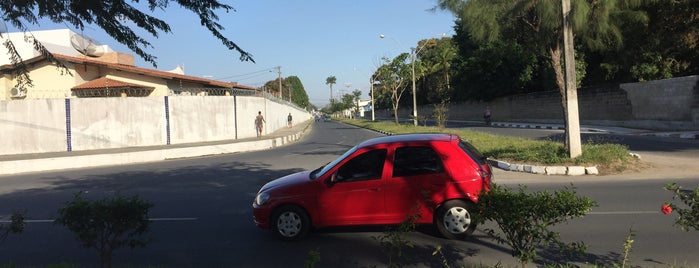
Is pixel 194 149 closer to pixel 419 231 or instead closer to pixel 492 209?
pixel 419 231

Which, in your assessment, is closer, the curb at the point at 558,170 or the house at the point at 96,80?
the curb at the point at 558,170

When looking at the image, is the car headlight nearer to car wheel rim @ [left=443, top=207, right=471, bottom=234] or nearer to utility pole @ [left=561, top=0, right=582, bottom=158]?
car wheel rim @ [left=443, top=207, right=471, bottom=234]

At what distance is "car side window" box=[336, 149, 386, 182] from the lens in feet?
19.5

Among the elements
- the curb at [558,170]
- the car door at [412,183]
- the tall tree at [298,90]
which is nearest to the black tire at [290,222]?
the car door at [412,183]

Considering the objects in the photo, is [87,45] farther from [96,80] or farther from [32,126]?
[96,80]

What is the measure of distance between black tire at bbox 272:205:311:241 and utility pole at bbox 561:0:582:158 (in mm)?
8605

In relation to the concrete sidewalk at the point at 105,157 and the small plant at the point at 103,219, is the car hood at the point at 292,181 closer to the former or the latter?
the small plant at the point at 103,219

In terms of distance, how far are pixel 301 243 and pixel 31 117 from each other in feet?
65.1

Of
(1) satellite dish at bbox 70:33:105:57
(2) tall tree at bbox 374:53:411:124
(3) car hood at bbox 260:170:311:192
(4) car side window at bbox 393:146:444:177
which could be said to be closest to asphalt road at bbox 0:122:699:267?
(3) car hood at bbox 260:170:311:192

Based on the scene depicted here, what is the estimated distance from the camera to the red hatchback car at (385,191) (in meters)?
5.81

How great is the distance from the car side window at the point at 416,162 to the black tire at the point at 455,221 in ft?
1.51

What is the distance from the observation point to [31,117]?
2055cm

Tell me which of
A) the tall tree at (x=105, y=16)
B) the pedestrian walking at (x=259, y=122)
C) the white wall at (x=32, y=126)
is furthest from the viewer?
the pedestrian walking at (x=259, y=122)

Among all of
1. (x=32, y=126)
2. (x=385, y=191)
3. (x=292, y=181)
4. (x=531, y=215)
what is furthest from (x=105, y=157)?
(x=531, y=215)
